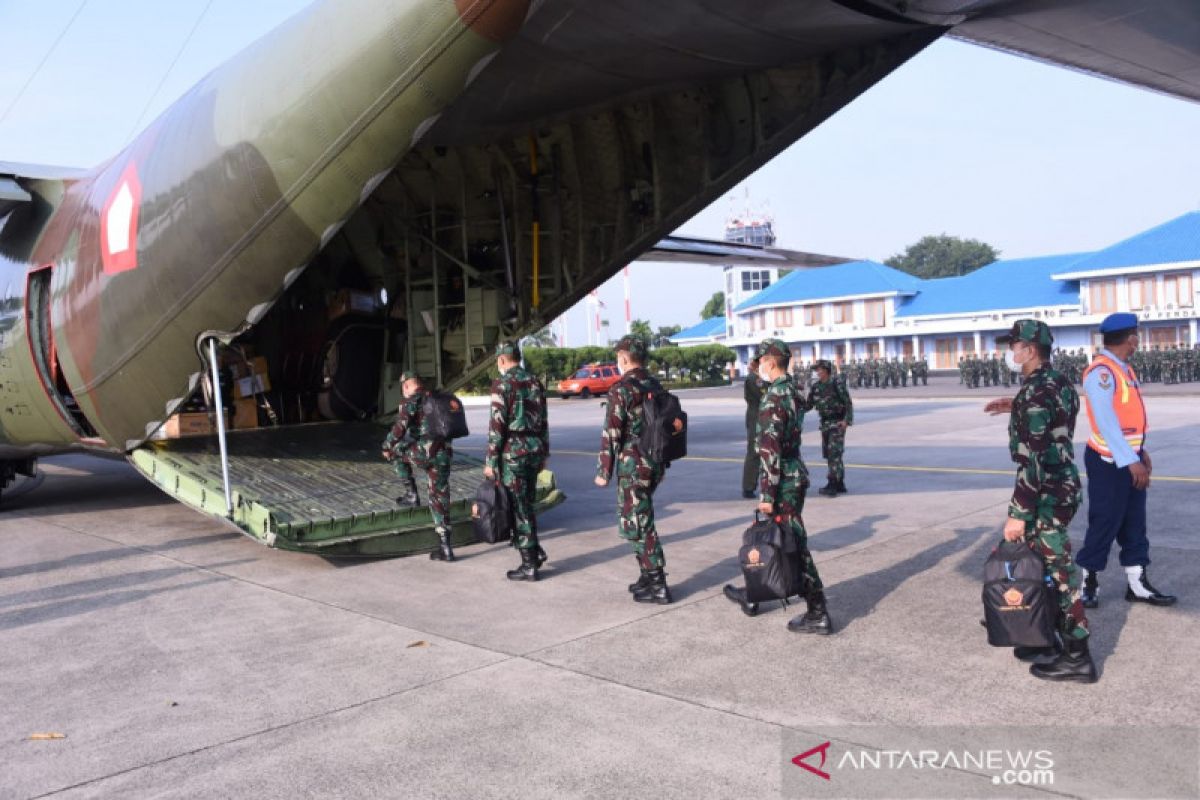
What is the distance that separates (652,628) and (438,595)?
6.13 feet

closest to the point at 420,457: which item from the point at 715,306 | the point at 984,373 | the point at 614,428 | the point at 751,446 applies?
the point at 614,428

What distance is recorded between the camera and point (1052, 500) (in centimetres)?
464

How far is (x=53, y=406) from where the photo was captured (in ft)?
32.0

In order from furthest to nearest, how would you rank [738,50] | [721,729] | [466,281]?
[466,281]
[738,50]
[721,729]

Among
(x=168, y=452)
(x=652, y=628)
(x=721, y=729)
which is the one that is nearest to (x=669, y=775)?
(x=721, y=729)

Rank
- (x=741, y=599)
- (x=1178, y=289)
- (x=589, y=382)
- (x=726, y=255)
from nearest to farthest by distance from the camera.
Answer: (x=741, y=599)
(x=726, y=255)
(x=589, y=382)
(x=1178, y=289)

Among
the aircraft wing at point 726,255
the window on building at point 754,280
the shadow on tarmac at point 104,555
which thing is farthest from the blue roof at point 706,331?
the shadow on tarmac at point 104,555

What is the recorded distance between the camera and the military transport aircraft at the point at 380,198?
20.1ft

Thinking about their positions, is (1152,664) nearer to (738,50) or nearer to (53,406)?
(738,50)

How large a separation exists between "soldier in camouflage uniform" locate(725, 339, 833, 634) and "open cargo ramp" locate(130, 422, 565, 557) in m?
3.65

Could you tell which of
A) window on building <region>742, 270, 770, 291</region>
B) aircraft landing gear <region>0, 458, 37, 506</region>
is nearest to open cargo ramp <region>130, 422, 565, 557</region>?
aircraft landing gear <region>0, 458, 37, 506</region>

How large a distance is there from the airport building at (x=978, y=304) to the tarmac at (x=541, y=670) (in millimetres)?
41872

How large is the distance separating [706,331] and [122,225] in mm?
69635

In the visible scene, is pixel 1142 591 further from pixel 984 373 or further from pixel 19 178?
pixel 984 373
